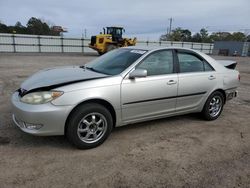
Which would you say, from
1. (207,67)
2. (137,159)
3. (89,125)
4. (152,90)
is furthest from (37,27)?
(137,159)

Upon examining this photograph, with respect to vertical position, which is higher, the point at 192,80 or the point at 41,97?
the point at 192,80

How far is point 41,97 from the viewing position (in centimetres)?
326

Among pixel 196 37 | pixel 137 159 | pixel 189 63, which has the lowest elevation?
pixel 137 159

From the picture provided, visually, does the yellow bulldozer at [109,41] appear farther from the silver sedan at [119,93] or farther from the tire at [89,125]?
the tire at [89,125]

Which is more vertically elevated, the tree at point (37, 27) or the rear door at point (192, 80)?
the tree at point (37, 27)

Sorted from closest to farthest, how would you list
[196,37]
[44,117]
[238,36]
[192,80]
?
[44,117], [192,80], [238,36], [196,37]

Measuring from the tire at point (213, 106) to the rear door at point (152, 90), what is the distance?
3.04 feet

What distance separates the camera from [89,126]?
11.6 ft

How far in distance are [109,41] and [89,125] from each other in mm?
21351

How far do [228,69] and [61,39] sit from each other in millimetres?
30509

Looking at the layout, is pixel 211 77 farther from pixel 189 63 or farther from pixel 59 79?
pixel 59 79

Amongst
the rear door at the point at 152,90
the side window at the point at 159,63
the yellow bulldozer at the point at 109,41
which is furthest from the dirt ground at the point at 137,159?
the yellow bulldozer at the point at 109,41

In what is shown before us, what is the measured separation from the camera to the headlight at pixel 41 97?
3.23 meters

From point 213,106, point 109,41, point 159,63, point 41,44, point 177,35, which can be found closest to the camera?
point 159,63
